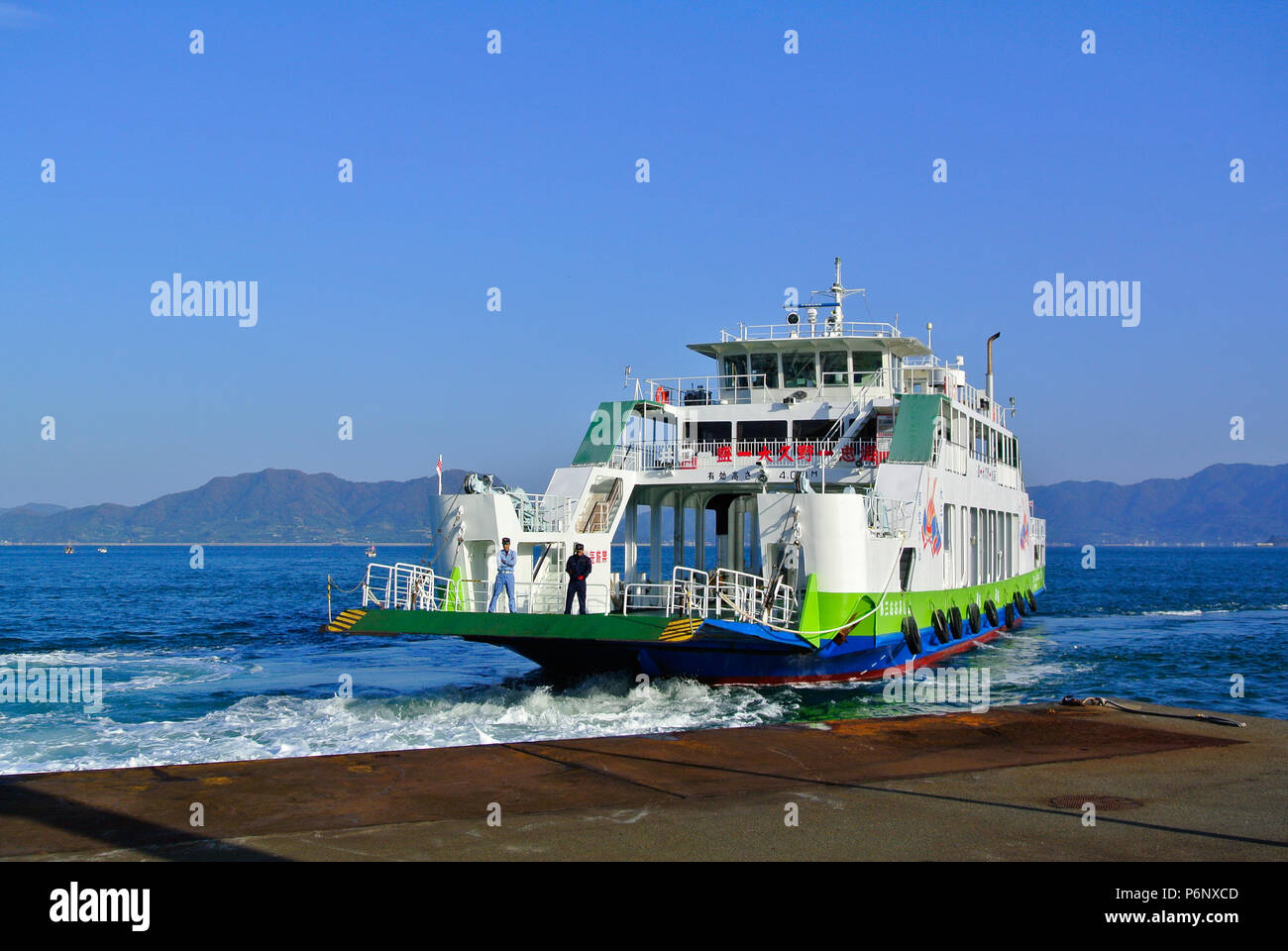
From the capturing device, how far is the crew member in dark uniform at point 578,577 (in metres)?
16.9

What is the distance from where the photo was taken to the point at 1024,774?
30.7 ft

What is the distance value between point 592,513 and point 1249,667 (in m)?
15.7

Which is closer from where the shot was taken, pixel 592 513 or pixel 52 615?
pixel 592 513

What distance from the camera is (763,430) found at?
74.5 ft

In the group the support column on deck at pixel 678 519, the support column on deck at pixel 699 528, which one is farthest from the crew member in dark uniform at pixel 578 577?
the support column on deck at pixel 699 528

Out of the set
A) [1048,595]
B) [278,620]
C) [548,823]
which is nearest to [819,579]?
[548,823]

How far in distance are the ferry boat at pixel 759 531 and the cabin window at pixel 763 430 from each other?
0.04 meters

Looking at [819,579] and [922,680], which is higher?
[819,579]

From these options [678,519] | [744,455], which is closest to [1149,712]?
[744,455]

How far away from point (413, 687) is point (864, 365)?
11.1 metres

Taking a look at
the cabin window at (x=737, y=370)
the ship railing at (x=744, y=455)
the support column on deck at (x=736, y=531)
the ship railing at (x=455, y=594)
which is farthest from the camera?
the cabin window at (x=737, y=370)

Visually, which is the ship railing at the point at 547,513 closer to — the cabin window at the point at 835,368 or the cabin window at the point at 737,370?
the cabin window at the point at 737,370
